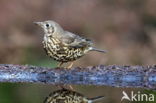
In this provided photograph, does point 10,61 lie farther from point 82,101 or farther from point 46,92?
point 82,101

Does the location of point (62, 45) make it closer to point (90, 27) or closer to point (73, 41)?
point (73, 41)

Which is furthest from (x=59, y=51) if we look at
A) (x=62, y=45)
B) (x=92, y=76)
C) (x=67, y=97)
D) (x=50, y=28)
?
(x=67, y=97)

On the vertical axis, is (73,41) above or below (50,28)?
below

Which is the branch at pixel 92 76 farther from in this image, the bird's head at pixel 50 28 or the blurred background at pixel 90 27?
the blurred background at pixel 90 27

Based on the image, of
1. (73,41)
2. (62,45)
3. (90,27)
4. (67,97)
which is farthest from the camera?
(90,27)

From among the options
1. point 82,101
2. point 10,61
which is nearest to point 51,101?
point 82,101

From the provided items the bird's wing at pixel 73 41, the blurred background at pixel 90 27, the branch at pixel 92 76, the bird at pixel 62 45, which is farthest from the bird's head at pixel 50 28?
the blurred background at pixel 90 27

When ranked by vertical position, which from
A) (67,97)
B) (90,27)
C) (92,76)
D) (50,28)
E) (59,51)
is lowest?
(67,97)
